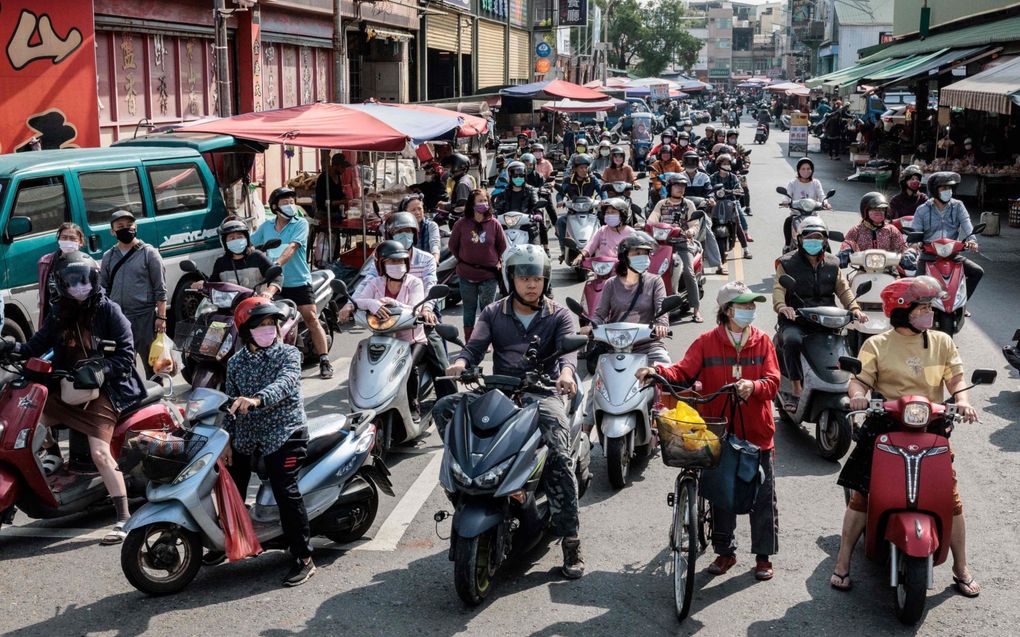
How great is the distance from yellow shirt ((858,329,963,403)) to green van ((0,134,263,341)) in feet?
25.0

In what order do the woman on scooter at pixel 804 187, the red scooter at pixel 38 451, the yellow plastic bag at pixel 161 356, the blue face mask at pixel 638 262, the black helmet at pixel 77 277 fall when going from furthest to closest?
the woman on scooter at pixel 804 187 → the blue face mask at pixel 638 262 → the yellow plastic bag at pixel 161 356 → the black helmet at pixel 77 277 → the red scooter at pixel 38 451

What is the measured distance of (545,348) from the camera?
6.97m

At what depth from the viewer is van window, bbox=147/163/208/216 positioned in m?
12.5

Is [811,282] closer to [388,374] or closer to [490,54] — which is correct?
[388,374]

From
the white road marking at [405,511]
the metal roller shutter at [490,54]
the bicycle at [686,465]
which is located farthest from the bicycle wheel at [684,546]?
the metal roller shutter at [490,54]

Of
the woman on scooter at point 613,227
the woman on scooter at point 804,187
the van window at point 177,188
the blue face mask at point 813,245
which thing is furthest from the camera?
the woman on scooter at point 804,187

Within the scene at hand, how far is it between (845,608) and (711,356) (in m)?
1.52

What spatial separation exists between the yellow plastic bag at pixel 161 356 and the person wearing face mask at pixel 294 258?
6.40ft

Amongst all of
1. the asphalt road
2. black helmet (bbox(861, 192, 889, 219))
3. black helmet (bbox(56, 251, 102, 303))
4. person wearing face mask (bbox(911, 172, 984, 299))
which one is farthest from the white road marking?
person wearing face mask (bbox(911, 172, 984, 299))

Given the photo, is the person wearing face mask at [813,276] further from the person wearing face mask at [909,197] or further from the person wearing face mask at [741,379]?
the person wearing face mask at [909,197]

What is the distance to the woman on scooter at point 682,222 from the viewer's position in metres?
14.1

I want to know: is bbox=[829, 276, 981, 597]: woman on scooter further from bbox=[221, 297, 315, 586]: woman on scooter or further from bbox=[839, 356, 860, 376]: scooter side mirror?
bbox=[221, 297, 315, 586]: woman on scooter

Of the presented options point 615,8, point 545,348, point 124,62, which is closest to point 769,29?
point 615,8

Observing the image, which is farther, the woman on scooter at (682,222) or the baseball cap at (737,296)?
the woman on scooter at (682,222)
